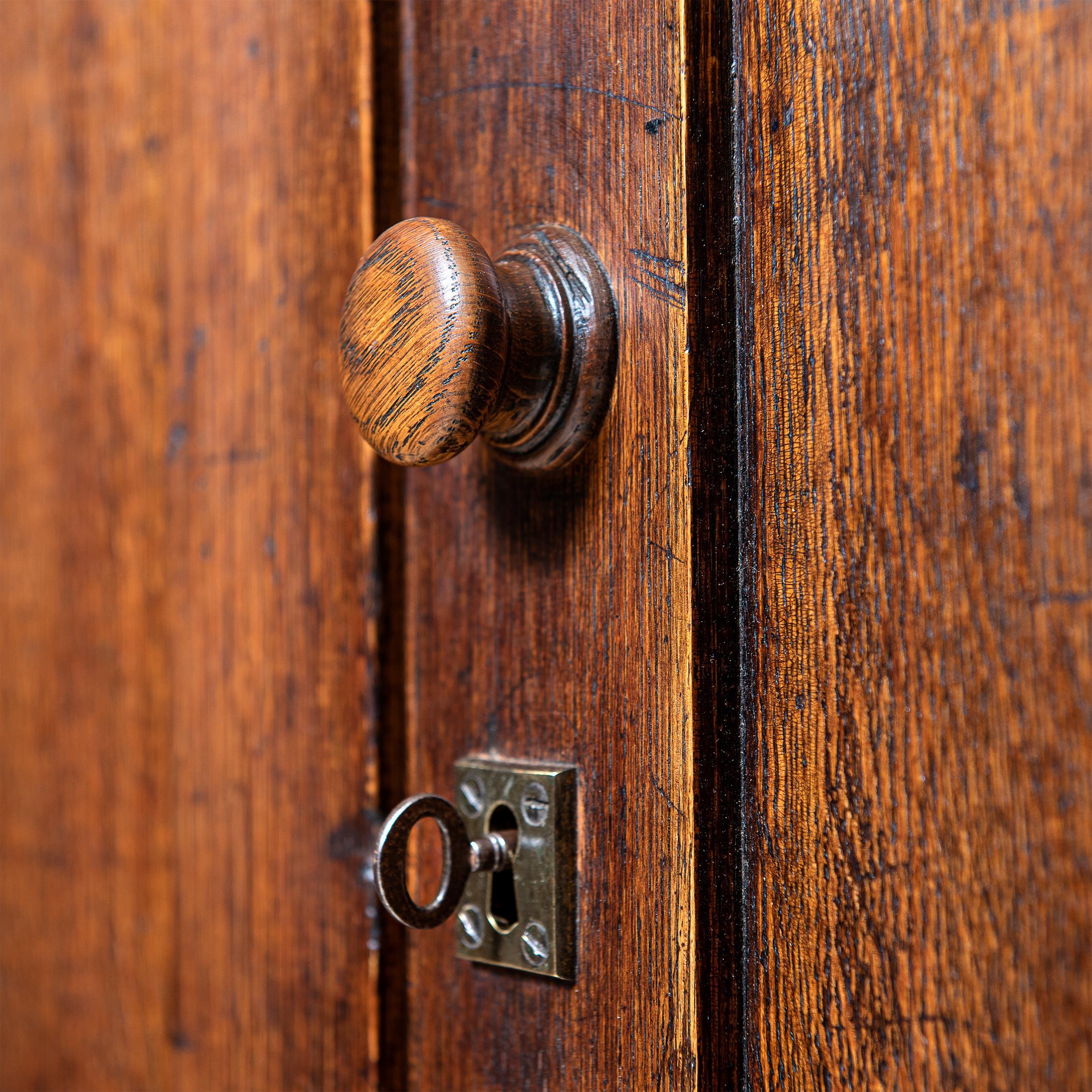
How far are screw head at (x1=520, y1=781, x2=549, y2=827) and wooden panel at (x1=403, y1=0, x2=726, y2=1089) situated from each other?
0.04 feet

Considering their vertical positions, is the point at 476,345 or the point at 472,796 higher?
the point at 476,345

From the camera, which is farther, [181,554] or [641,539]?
[181,554]

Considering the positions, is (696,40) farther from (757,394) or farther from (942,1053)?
(942,1053)

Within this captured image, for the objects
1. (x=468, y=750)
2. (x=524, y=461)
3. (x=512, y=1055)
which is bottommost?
(x=512, y=1055)

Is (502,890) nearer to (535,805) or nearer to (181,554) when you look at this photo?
(535,805)

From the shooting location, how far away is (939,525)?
0.30 metres

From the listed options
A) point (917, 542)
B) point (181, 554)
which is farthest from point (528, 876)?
point (181, 554)

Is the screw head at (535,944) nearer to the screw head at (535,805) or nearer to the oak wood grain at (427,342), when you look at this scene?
the screw head at (535,805)

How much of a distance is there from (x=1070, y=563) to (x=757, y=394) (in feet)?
0.35

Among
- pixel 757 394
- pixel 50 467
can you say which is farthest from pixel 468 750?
pixel 50 467

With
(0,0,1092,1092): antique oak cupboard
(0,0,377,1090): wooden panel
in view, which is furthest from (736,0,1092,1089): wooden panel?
(0,0,377,1090): wooden panel

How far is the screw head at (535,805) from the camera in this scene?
369mm

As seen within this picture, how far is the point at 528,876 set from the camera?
37 cm

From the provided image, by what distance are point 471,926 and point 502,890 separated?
0.02 metres
